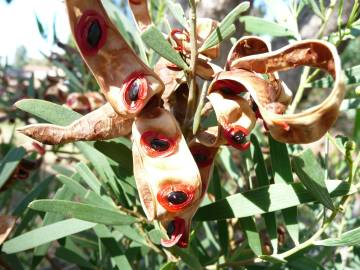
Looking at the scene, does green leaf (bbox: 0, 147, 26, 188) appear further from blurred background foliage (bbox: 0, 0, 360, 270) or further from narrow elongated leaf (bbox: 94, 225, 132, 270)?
narrow elongated leaf (bbox: 94, 225, 132, 270)

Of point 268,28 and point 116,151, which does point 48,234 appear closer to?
point 116,151

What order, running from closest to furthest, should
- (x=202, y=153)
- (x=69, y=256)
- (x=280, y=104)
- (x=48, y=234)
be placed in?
1. (x=280, y=104)
2. (x=202, y=153)
3. (x=48, y=234)
4. (x=69, y=256)

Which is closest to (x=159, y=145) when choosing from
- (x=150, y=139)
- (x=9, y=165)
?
(x=150, y=139)

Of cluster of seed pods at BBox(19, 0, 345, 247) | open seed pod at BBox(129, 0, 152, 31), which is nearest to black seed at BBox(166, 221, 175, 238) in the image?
cluster of seed pods at BBox(19, 0, 345, 247)

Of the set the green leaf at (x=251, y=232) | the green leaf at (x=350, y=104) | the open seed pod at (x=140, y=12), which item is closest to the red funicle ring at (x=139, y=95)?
the open seed pod at (x=140, y=12)

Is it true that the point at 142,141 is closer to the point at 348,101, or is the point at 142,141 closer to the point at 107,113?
the point at 107,113

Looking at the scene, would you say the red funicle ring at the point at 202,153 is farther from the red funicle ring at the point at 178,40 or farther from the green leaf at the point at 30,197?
the green leaf at the point at 30,197
